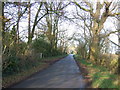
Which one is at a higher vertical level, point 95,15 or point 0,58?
point 95,15

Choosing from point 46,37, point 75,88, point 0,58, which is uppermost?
point 46,37

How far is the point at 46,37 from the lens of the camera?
1357 inches

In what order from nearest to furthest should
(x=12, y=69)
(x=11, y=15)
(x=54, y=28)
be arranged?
1. (x=12, y=69)
2. (x=11, y=15)
3. (x=54, y=28)

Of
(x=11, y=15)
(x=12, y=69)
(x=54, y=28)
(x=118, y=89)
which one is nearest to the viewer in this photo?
(x=118, y=89)

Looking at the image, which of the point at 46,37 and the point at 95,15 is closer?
the point at 95,15

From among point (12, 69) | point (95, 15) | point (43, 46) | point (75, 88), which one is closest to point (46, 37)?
point (43, 46)

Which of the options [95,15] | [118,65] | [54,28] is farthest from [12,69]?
[54,28]

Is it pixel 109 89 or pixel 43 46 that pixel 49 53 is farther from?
pixel 109 89

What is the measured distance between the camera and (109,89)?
671 cm

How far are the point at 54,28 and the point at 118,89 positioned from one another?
32688mm

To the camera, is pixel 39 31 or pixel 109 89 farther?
pixel 39 31

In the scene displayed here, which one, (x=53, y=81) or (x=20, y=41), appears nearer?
(x=53, y=81)

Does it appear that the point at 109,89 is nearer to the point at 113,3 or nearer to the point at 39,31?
the point at 113,3

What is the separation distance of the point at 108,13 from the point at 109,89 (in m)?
12.4
